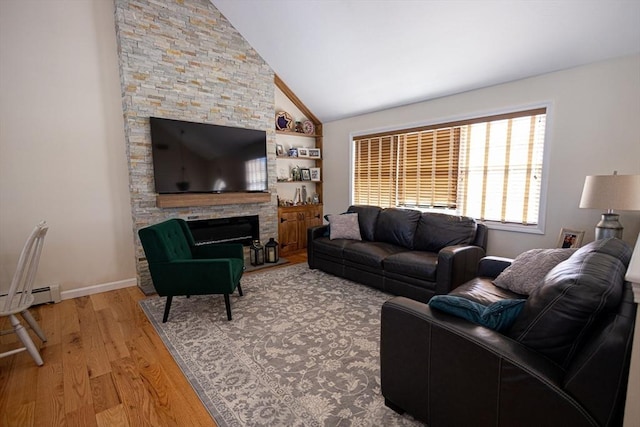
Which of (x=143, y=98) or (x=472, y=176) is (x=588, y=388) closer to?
(x=472, y=176)

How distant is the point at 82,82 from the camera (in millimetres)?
3277

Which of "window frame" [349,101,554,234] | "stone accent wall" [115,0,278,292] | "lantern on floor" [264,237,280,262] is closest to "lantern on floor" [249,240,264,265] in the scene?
"lantern on floor" [264,237,280,262]

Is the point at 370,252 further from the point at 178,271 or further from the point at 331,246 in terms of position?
the point at 178,271

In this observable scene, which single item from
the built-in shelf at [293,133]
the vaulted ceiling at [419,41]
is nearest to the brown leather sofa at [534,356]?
the vaulted ceiling at [419,41]

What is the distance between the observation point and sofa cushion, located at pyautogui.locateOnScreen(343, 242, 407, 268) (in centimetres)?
339

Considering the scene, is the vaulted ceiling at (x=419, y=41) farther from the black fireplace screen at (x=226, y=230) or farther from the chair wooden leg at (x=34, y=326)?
the chair wooden leg at (x=34, y=326)

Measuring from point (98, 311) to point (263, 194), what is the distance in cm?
247

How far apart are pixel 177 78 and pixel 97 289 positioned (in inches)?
109

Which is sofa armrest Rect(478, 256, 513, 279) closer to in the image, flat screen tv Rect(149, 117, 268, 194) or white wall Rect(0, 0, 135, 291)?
flat screen tv Rect(149, 117, 268, 194)

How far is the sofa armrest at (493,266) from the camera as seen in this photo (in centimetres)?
254

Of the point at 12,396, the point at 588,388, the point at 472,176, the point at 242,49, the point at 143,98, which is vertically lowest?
the point at 12,396

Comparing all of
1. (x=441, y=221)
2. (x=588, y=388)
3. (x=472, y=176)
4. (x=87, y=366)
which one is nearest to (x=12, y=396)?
(x=87, y=366)

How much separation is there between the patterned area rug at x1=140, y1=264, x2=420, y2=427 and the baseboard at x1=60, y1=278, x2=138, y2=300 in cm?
65

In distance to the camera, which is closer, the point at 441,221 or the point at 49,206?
the point at 49,206
